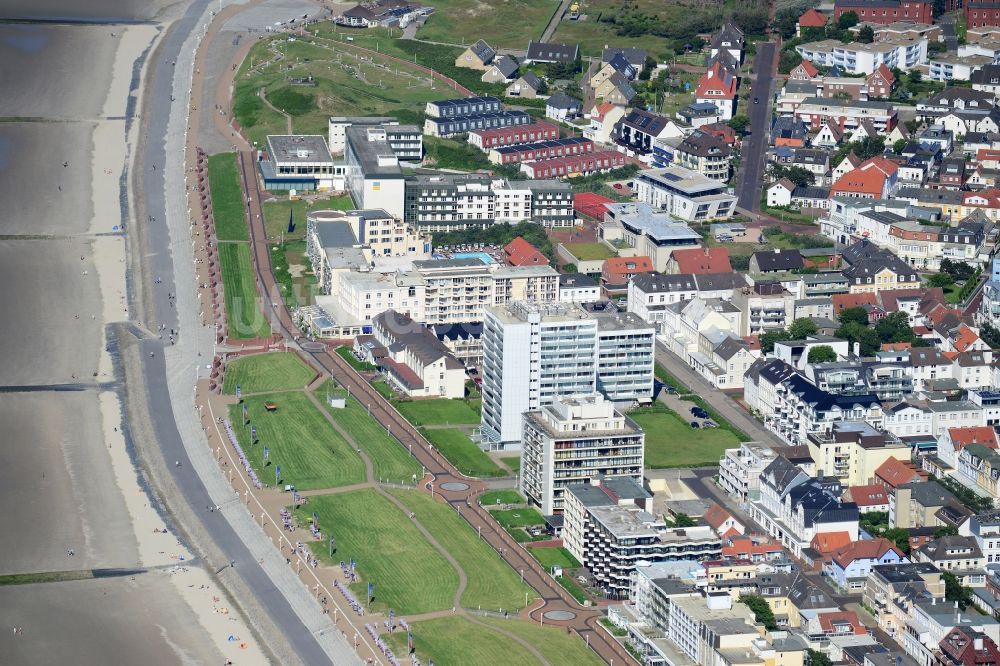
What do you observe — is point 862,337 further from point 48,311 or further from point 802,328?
point 48,311

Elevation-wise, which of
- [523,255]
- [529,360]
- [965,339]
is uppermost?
[529,360]

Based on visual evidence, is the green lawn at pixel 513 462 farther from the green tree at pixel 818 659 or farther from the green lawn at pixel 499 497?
the green tree at pixel 818 659

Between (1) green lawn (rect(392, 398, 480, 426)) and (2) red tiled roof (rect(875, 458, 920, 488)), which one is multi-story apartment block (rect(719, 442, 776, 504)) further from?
(1) green lawn (rect(392, 398, 480, 426))

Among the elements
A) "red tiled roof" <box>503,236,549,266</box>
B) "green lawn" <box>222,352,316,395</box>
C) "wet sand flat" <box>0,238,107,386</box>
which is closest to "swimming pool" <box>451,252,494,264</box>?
"red tiled roof" <box>503,236,549,266</box>

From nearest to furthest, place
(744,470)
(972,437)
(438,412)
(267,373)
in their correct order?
(744,470) < (972,437) < (438,412) < (267,373)

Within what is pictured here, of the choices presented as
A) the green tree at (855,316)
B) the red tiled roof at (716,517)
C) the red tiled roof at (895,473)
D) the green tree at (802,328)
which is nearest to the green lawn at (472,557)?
the red tiled roof at (716,517)

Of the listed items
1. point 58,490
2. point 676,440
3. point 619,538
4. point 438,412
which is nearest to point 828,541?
point 619,538
